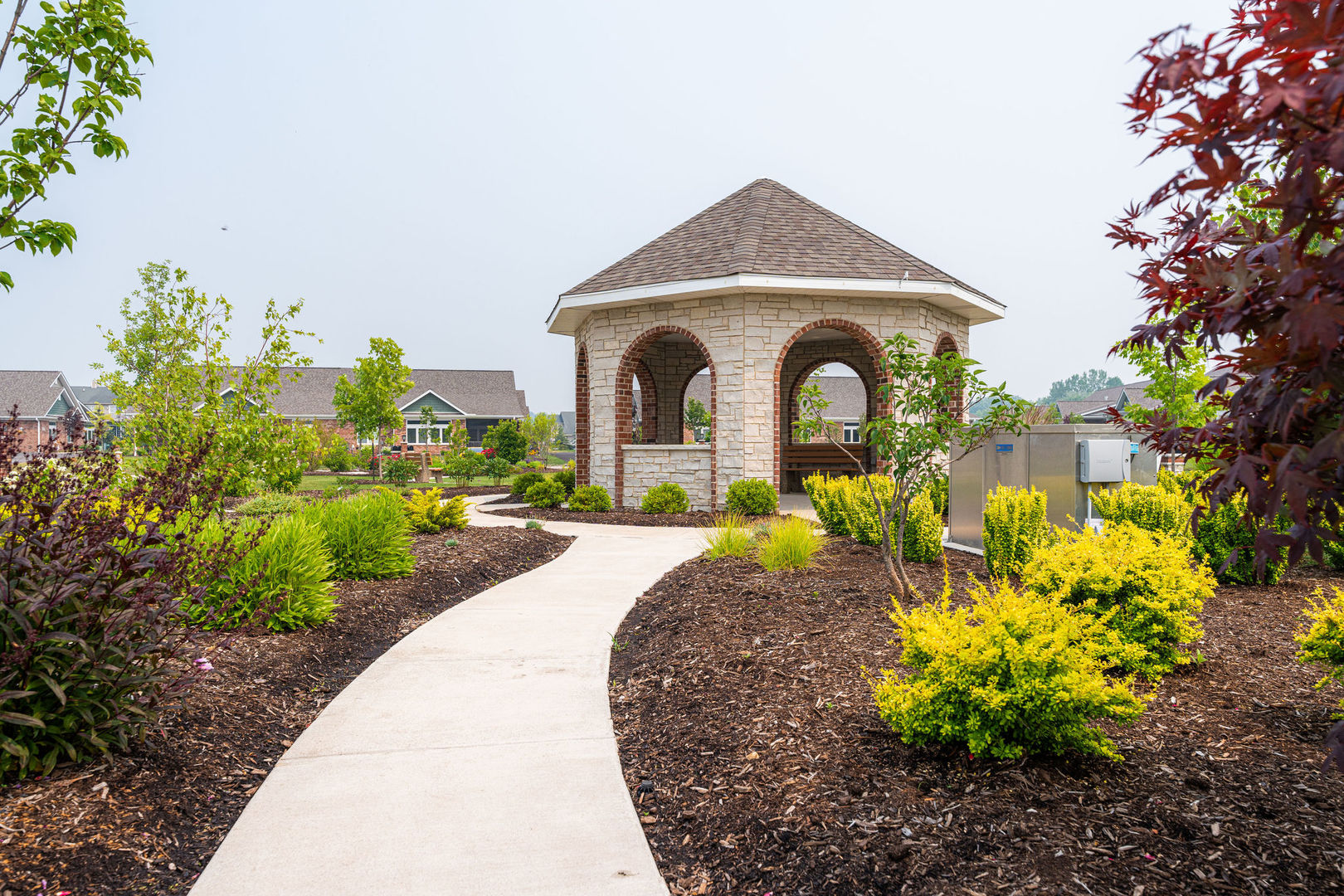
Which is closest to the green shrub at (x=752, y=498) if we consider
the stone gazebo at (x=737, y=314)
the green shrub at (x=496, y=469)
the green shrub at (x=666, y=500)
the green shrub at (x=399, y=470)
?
the stone gazebo at (x=737, y=314)

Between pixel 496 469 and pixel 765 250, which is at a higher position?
pixel 765 250

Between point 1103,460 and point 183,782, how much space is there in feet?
24.4

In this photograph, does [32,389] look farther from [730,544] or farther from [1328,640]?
[1328,640]

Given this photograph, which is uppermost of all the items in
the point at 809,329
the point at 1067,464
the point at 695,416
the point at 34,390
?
the point at 34,390

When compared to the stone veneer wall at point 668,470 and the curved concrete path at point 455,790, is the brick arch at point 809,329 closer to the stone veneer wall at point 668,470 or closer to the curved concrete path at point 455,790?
the stone veneer wall at point 668,470

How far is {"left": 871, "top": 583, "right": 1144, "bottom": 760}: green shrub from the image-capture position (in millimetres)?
2674

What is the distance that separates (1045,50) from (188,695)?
20.5ft

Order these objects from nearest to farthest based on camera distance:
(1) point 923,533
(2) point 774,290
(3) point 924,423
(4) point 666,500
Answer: (3) point 924,423
(1) point 923,533
(2) point 774,290
(4) point 666,500

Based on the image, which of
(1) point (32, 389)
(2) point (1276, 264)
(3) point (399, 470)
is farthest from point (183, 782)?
(1) point (32, 389)

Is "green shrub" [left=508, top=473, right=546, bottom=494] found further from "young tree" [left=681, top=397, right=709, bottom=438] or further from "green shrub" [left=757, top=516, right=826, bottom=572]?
"young tree" [left=681, top=397, right=709, bottom=438]

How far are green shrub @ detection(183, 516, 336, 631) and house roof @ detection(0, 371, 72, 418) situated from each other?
48.1 m

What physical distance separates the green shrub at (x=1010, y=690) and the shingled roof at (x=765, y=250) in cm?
1013

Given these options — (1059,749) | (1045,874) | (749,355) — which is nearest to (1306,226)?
(1045,874)

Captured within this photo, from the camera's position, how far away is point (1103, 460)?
716 cm
